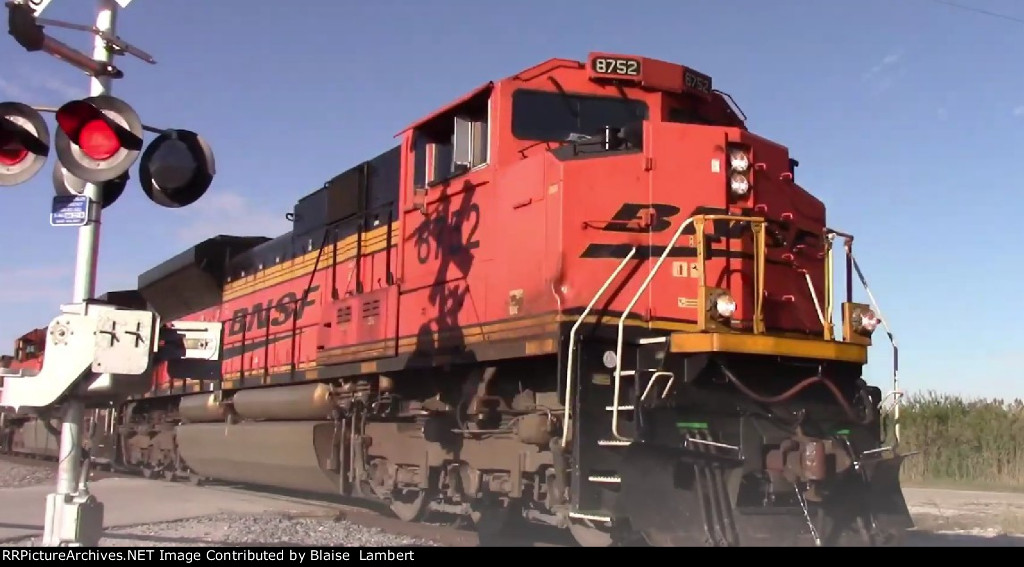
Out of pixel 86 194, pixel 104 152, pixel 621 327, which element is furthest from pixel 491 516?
pixel 104 152

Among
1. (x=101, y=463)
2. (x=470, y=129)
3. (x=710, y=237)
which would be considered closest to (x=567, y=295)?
(x=710, y=237)

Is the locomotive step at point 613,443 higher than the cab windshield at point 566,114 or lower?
lower

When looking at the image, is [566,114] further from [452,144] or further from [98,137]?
[98,137]

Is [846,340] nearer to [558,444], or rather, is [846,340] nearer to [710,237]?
[710,237]

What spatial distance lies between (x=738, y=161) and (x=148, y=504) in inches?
313

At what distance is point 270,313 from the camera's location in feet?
42.1

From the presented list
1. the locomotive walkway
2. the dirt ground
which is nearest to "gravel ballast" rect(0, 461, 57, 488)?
the locomotive walkway

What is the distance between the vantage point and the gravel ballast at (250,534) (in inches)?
302

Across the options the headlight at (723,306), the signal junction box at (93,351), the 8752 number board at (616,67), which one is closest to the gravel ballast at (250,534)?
A: the signal junction box at (93,351)

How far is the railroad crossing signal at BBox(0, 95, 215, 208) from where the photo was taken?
15.0 feet

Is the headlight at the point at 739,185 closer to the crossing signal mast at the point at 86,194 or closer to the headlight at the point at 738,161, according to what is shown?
the headlight at the point at 738,161

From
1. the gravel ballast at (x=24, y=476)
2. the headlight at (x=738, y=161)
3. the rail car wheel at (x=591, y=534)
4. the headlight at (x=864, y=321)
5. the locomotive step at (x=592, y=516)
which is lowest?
the gravel ballast at (x=24, y=476)

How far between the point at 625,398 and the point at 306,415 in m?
5.42

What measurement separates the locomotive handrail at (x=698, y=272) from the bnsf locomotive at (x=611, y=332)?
24 millimetres
